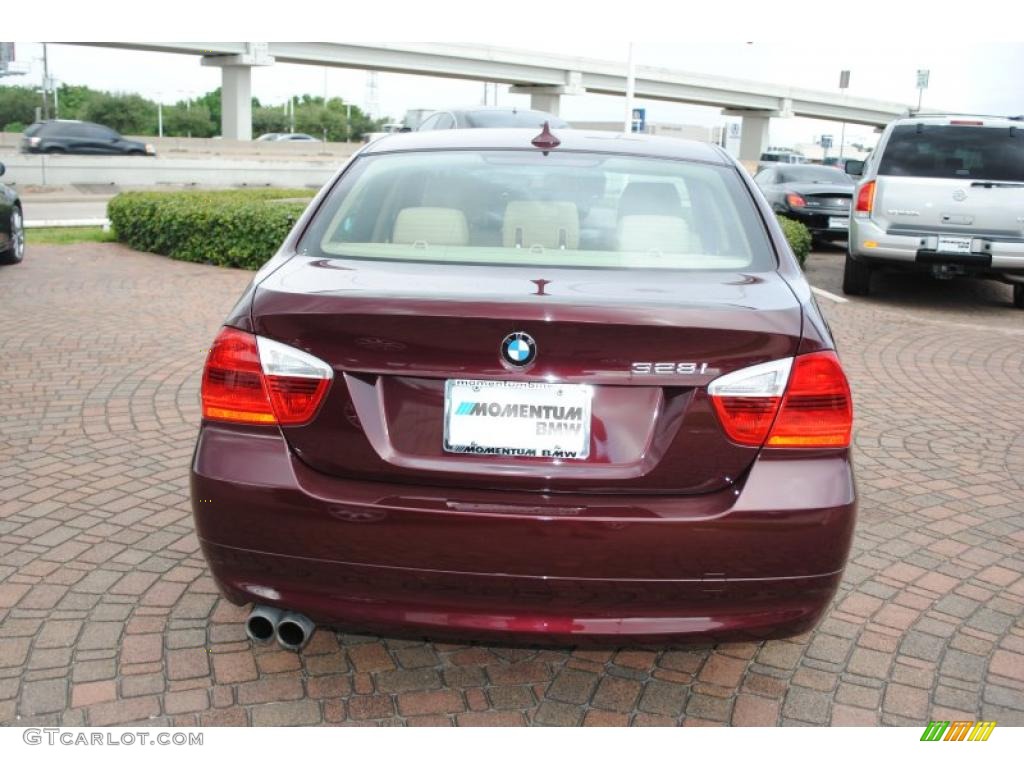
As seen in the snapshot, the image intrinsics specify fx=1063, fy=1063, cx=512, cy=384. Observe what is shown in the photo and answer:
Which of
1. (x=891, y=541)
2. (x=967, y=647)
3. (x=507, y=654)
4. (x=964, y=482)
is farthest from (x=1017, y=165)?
(x=507, y=654)

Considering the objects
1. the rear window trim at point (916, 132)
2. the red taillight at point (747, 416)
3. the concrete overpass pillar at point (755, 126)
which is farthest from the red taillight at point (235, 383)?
the concrete overpass pillar at point (755, 126)

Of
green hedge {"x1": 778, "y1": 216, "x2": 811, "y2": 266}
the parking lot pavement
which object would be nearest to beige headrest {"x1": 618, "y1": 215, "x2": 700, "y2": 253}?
the parking lot pavement

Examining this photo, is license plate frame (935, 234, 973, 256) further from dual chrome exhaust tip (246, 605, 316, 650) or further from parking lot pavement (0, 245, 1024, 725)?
dual chrome exhaust tip (246, 605, 316, 650)

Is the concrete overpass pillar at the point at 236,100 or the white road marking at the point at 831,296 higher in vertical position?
the concrete overpass pillar at the point at 236,100

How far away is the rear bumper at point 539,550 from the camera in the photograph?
2602 millimetres

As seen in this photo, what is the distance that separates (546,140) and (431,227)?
2.26 ft

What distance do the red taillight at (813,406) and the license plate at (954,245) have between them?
28.0ft

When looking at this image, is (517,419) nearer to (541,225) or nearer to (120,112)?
(541,225)

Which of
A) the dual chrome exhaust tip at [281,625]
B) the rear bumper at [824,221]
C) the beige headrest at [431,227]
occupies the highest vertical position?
the beige headrest at [431,227]

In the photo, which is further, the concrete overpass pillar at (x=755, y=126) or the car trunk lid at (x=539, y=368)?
the concrete overpass pillar at (x=755, y=126)

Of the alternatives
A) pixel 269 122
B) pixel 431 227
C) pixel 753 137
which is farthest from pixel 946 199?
pixel 269 122

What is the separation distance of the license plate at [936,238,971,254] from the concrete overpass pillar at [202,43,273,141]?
50134mm

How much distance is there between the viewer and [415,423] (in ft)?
8.78

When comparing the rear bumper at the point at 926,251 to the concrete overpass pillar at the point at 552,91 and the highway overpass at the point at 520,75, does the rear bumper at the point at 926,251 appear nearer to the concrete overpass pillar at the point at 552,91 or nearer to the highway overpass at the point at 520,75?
the highway overpass at the point at 520,75
